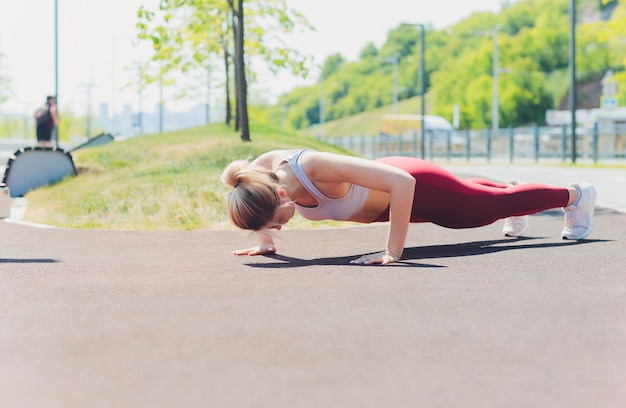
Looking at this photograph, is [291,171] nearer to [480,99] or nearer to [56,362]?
[56,362]

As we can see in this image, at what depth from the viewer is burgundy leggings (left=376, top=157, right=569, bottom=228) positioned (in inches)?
276

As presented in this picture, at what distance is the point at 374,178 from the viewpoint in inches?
254

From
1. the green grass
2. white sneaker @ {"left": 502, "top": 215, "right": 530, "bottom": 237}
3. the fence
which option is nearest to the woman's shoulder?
white sneaker @ {"left": 502, "top": 215, "right": 530, "bottom": 237}

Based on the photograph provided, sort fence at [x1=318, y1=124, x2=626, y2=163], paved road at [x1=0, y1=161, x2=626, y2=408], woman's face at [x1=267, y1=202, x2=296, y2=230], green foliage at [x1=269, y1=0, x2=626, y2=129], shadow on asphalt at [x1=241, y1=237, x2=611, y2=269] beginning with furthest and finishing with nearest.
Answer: green foliage at [x1=269, y1=0, x2=626, y2=129]
fence at [x1=318, y1=124, x2=626, y2=163]
shadow on asphalt at [x1=241, y1=237, x2=611, y2=269]
woman's face at [x1=267, y1=202, x2=296, y2=230]
paved road at [x1=0, y1=161, x2=626, y2=408]

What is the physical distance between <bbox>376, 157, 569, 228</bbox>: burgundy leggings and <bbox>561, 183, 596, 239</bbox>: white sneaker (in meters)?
0.20

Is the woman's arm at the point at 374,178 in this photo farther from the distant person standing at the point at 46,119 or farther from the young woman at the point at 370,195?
the distant person standing at the point at 46,119

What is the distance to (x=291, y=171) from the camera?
21.0 ft

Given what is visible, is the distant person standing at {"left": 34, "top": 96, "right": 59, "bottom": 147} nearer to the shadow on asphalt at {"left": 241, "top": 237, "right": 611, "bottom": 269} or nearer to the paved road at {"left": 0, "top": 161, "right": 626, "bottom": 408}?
the paved road at {"left": 0, "top": 161, "right": 626, "bottom": 408}

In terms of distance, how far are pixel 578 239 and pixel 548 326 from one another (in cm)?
399

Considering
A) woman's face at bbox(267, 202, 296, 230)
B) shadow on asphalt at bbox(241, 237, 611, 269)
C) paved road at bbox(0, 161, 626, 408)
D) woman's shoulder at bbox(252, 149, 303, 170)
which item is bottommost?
paved road at bbox(0, 161, 626, 408)

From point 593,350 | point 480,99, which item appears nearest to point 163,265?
point 593,350

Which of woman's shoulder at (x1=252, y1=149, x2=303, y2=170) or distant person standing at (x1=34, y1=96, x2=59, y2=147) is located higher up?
distant person standing at (x1=34, y1=96, x2=59, y2=147)

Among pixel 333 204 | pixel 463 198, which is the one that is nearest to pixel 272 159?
pixel 333 204

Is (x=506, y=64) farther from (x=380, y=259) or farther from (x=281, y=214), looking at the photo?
(x=281, y=214)
